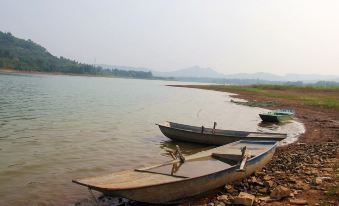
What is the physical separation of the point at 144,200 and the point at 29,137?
13.7m

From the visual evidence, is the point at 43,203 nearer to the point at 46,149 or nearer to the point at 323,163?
the point at 46,149

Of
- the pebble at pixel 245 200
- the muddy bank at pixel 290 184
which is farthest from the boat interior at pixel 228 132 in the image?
the pebble at pixel 245 200

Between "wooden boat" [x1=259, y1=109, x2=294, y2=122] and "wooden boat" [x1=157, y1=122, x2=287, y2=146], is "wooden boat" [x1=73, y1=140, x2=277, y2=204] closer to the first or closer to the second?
"wooden boat" [x1=157, y1=122, x2=287, y2=146]

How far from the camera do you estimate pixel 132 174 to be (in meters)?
11.1

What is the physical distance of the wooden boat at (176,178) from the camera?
9.66 meters

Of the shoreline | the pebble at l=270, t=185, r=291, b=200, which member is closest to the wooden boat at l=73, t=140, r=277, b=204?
the shoreline

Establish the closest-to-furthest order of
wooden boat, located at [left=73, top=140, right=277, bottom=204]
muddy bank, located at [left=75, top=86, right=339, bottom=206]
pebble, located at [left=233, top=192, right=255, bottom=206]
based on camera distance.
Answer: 1. wooden boat, located at [left=73, top=140, right=277, bottom=204]
2. pebble, located at [left=233, top=192, right=255, bottom=206]
3. muddy bank, located at [left=75, top=86, right=339, bottom=206]

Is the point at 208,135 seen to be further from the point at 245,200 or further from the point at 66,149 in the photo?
the point at 245,200

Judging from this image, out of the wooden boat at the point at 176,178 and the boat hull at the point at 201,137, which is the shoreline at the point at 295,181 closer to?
the wooden boat at the point at 176,178

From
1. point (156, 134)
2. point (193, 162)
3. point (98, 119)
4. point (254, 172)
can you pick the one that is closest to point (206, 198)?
point (193, 162)

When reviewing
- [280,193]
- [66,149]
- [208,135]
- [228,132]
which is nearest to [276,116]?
[228,132]

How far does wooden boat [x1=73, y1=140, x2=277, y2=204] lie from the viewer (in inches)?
380

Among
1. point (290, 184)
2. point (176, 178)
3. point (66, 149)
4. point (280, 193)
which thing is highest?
point (176, 178)

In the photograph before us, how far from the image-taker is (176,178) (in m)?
10.9
